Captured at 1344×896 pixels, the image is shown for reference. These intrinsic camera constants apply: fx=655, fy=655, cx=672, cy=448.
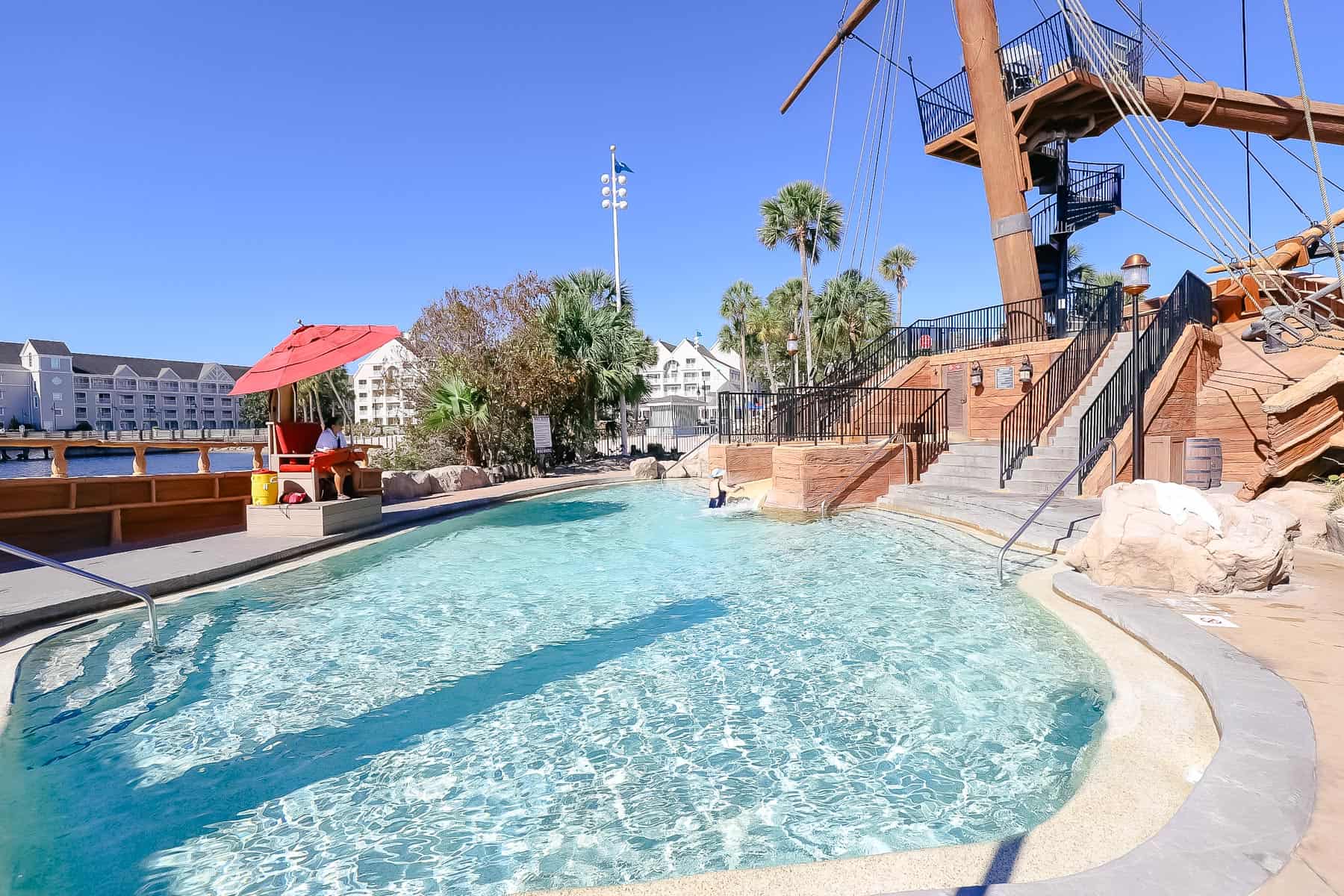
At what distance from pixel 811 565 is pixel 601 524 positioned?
5.89m

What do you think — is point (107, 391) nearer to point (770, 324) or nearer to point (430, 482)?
point (770, 324)

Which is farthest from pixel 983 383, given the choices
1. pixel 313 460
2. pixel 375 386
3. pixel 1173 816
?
pixel 375 386

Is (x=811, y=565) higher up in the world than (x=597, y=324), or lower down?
lower down

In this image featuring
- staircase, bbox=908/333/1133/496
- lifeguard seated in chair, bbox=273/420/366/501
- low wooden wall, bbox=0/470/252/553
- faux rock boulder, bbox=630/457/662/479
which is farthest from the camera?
faux rock boulder, bbox=630/457/662/479

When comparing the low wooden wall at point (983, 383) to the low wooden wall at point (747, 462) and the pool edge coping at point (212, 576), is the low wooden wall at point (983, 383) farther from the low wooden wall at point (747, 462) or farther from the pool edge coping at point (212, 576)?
the pool edge coping at point (212, 576)

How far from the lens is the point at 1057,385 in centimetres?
1392

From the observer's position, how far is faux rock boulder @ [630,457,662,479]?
23.9 m

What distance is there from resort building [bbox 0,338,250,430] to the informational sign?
242ft

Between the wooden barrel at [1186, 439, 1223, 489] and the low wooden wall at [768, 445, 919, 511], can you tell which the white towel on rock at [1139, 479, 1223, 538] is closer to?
the wooden barrel at [1186, 439, 1223, 489]

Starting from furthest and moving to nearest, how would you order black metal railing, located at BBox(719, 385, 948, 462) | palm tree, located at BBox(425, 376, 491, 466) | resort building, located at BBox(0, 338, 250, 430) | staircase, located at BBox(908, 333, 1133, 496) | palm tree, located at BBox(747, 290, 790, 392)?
resort building, located at BBox(0, 338, 250, 430) < palm tree, located at BBox(747, 290, 790, 392) < palm tree, located at BBox(425, 376, 491, 466) < black metal railing, located at BBox(719, 385, 948, 462) < staircase, located at BBox(908, 333, 1133, 496)

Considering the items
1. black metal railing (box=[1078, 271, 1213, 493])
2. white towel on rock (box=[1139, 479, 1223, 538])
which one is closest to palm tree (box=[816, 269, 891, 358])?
black metal railing (box=[1078, 271, 1213, 493])

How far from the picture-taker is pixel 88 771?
4125 millimetres

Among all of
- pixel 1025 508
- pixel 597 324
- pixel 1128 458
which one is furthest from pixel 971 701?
pixel 597 324

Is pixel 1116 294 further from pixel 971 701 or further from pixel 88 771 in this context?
pixel 88 771
